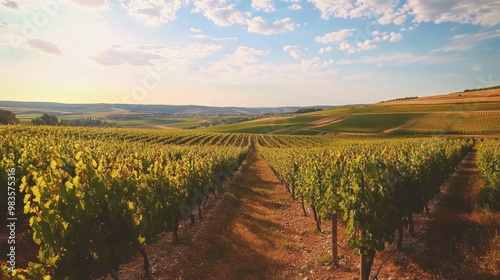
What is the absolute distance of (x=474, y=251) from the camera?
31.4ft

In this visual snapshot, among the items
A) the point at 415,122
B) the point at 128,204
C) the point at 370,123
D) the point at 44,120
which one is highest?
the point at 44,120

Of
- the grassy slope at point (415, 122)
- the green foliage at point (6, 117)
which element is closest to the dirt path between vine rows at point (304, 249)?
the grassy slope at point (415, 122)

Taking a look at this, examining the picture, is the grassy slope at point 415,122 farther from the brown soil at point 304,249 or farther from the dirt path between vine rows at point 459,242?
the brown soil at point 304,249

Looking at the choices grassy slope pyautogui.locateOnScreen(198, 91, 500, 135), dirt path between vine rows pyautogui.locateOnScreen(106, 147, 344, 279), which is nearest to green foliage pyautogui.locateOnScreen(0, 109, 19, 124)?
grassy slope pyautogui.locateOnScreen(198, 91, 500, 135)

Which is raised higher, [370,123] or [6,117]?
[6,117]

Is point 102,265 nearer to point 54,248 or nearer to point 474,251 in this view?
point 54,248

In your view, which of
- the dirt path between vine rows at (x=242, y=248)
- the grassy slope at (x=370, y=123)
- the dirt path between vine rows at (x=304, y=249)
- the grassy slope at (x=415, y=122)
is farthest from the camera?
the grassy slope at (x=370, y=123)

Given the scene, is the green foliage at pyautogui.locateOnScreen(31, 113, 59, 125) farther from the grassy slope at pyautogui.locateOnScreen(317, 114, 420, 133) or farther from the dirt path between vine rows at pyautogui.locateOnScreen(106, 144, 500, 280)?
the dirt path between vine rows at pyautogui.locateOnScreen(106, 144, 500, 280)

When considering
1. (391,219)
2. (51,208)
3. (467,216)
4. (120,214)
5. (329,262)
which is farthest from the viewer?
(467,216)

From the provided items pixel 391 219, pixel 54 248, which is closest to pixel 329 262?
pixel 391 219

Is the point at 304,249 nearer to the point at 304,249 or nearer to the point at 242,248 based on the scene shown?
the point at 304,249

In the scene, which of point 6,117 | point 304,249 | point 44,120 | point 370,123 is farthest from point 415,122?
point 6,117

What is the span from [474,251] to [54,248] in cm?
1226

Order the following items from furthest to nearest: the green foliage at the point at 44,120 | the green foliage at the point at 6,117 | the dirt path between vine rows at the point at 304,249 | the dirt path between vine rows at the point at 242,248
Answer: the green foliage at the point at 44,120 < the green foliage at the point at 6,117 < the dirt path between vine rows at the point at 242,248 < the dirt path between vine rows at the point at 304,249
